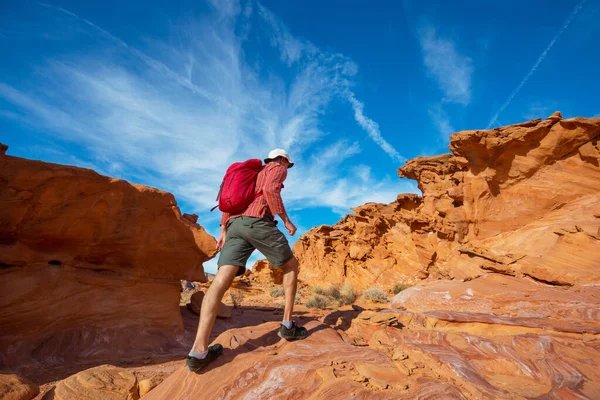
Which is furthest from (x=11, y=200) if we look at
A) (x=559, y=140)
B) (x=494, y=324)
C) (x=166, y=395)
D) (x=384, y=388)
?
(x=559, y=140)

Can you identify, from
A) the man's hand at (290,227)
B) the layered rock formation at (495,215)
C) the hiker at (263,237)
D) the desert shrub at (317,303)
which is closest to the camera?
the hiker at (263,237)

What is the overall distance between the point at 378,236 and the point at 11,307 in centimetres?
1541

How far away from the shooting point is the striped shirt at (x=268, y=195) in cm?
279

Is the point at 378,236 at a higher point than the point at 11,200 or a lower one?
higher

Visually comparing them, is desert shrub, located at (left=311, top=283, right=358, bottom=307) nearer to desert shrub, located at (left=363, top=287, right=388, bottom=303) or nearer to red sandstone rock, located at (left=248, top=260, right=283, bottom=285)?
desert shrub, located at (left=363, top=287, right=388, bottom=303)

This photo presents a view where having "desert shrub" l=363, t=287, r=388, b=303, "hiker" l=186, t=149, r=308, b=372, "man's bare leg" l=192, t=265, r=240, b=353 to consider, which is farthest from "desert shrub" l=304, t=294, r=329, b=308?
"man's bare leg" l=192, t=265, r=240, b=353

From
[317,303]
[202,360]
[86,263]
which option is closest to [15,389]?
[202,360]

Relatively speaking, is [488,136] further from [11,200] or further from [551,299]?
[11,200]

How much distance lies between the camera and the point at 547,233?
278 inches

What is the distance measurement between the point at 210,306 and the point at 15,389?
185 cm

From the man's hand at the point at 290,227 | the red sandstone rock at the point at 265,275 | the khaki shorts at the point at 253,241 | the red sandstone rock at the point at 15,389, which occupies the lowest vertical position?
the red sandstone rock at the point at 15,389

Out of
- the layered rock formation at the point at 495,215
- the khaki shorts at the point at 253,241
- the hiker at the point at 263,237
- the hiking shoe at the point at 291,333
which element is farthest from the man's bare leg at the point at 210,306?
the layered rock formation at the point at 495,215

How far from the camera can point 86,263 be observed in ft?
18.9

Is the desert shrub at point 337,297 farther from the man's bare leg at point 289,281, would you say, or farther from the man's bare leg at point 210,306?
the man's bare leg at point 210,306
